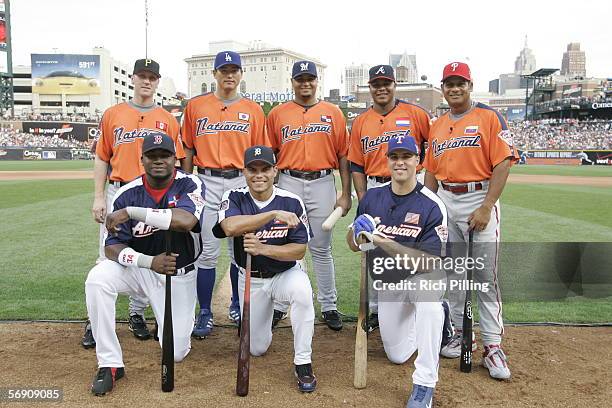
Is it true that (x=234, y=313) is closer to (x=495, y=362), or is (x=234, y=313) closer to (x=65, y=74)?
(x=495, y=362)

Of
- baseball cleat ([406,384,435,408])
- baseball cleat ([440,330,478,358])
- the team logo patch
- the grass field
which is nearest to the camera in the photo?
baseball cleat ([406,384,435,408])

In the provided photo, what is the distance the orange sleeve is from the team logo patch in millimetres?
2574

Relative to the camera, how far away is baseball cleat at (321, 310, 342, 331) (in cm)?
441

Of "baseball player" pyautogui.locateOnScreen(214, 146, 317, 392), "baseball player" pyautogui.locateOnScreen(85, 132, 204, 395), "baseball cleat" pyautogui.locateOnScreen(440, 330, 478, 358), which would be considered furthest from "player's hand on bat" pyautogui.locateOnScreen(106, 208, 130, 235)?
"baseball cleat" pyautogui.locateOnScreen(440, 330, 478, 358)

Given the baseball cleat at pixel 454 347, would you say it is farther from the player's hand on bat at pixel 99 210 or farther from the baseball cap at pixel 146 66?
the baseball cap at pixel 146 66

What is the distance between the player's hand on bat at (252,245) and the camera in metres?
3.47

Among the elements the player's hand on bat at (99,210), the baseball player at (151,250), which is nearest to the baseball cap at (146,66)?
the baseball player at (151,250)

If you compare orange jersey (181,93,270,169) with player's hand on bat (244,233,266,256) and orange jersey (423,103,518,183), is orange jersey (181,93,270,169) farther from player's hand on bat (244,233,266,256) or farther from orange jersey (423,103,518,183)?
orange jersey (423,103,518,183)

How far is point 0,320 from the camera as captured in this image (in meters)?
4.43

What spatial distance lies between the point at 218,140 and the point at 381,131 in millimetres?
1463

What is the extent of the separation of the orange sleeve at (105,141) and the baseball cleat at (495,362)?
11.3 feet

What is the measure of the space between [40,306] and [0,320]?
462 mm

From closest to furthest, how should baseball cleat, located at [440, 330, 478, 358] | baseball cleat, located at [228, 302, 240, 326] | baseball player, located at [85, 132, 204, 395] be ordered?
baseball player, located at [85, 132, 204, 395]
baseball cleat, located at [440, 330, 478, 358]
baseball cleat, located at [228, 302, 240, 326]

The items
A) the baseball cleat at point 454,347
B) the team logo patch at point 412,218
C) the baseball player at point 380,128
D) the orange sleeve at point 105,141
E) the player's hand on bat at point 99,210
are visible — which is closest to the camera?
the team logo patch at point 412,218
